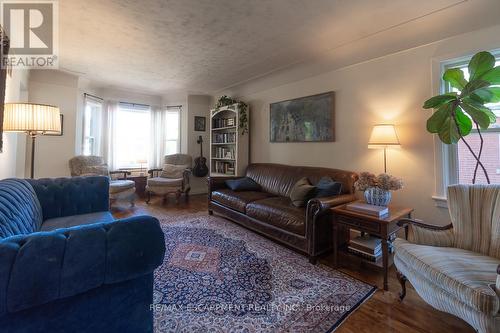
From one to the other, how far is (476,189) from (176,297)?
243 centimetres

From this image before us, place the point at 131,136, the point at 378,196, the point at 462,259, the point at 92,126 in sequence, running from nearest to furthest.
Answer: the point at 462,259, the point at 378,196, the point at 92,126, the point at 131,136

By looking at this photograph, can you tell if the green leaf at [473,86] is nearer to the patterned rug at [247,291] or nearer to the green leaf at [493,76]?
the green leaf at [493,76]

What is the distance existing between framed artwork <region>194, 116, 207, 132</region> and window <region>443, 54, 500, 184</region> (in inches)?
186

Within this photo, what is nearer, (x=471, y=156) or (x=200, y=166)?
(x=471, y=156)

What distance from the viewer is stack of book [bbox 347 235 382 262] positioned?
6.84 ft

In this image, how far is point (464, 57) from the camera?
2186 millimetres

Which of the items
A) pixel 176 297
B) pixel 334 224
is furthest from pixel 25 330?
pixel 334 224

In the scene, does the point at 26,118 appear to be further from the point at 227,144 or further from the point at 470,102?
the point at 470,102

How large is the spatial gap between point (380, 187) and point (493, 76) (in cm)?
121

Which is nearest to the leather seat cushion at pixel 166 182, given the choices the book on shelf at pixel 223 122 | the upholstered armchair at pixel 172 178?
the upholstered armchair at pixel 172 178

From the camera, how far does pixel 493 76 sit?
176 cm

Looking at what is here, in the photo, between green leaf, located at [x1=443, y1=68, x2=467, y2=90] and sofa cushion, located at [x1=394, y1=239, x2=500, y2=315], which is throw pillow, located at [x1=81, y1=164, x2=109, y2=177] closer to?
sofa cushion, located at [x1=394, y1=239, x2=500, y2=315]

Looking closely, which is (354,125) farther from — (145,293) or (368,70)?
(145,293)

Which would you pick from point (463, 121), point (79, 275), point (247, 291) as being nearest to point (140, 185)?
point (247, 291)
